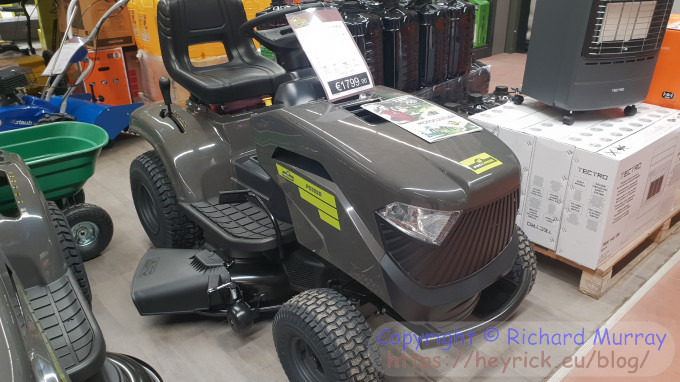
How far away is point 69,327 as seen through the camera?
68.7 inches

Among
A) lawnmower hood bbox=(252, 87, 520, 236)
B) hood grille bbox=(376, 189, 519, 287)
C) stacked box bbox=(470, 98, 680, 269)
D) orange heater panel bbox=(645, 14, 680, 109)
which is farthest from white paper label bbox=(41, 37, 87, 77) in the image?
orange heater panel bbox=(645, 14, 680, 109)

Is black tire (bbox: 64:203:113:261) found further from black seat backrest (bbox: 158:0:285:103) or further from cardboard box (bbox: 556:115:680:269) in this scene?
cardboard box (bbox: 556:115:680:269)

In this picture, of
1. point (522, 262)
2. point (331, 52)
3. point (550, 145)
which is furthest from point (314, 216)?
point (550, 145)

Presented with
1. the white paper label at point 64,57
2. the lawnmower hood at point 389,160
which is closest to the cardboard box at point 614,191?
the lawnmower hood at point 389,160

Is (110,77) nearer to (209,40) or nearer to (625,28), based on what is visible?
(209,40)

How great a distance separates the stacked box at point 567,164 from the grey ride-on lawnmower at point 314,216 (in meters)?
0.44

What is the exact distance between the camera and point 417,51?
13.1ft

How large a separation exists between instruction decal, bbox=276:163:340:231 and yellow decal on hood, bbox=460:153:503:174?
428mm

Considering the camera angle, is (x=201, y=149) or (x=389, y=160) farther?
(x=201, y=149)

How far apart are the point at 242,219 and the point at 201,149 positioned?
0.44 metres

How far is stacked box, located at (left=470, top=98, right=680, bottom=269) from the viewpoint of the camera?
7.80 ft

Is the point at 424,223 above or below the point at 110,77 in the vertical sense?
above

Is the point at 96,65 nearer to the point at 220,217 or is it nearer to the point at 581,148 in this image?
the point at 220,217

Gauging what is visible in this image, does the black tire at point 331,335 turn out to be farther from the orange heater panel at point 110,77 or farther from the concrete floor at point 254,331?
the orange heater panel at point 110,77
